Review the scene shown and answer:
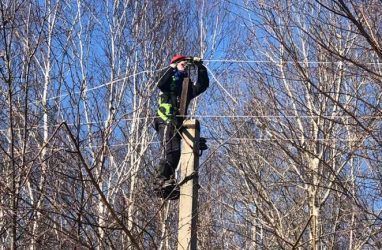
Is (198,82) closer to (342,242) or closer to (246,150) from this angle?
(246,150)

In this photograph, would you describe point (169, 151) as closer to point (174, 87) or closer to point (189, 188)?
point (189, 188)

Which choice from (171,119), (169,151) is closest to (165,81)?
(171,119)

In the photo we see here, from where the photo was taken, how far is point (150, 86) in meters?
11.8

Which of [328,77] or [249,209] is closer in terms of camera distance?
[328,77]

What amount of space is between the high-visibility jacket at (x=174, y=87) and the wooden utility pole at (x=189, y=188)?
55 cm

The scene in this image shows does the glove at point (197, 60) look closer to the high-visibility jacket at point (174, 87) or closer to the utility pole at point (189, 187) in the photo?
the high-visibility jacket at point (174, 87)

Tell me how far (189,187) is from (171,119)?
75 centimetres

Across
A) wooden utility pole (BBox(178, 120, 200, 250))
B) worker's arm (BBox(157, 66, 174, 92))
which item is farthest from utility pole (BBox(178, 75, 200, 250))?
worker's arm (BBox(157, 66, 174, 92))

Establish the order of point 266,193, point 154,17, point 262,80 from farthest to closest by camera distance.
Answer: point 154,17
point 266,193
point 262,80

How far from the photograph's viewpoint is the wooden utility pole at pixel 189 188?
15.6ft

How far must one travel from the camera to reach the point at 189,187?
5.01 meters

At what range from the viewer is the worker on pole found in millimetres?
5177

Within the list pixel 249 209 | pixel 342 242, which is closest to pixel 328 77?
pixel 249 209

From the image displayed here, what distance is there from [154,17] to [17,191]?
30.4 ft
